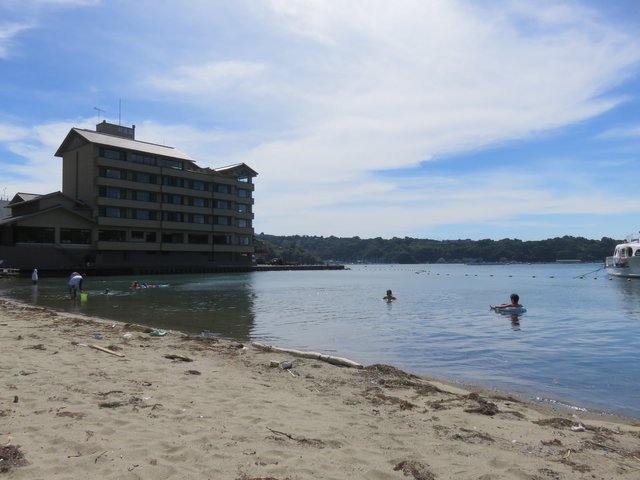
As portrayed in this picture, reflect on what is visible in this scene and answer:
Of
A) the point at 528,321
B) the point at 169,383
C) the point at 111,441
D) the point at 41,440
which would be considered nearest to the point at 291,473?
the point at 111,441

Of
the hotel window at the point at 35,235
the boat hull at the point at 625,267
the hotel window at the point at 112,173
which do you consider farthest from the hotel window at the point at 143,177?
the boat hull at the point at 625,267

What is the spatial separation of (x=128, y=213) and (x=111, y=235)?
4705 mm

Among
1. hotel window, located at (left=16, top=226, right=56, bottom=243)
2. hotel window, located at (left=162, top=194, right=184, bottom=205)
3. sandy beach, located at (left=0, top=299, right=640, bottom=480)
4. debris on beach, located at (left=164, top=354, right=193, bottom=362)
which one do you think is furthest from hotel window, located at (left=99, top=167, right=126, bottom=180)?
debris on beach, located at (left=164, top=354, right=193, bottom=362)

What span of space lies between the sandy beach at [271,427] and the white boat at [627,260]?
72.1 metres

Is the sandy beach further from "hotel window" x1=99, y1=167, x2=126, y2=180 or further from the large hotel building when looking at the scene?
"hotel window" x1=99, y1=167, x2=126, y2=180

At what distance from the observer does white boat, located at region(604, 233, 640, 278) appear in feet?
227

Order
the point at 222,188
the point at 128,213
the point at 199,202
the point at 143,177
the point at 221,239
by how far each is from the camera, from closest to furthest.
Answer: the point at 128,213
the point at 143,177
the point at 199,202
the point at 222,188
the point at 221,239

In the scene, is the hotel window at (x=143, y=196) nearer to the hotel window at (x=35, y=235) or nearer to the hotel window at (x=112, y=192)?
the hotel window at (x=112, y=192)

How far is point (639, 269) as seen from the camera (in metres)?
69.1

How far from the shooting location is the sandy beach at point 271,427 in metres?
5.09

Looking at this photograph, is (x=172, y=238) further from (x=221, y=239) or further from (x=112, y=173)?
(x=112, y=173)

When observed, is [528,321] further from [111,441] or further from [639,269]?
[639,269]

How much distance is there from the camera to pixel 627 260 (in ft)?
230

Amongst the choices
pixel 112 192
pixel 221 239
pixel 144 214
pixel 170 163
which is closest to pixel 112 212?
pixel 112 192
